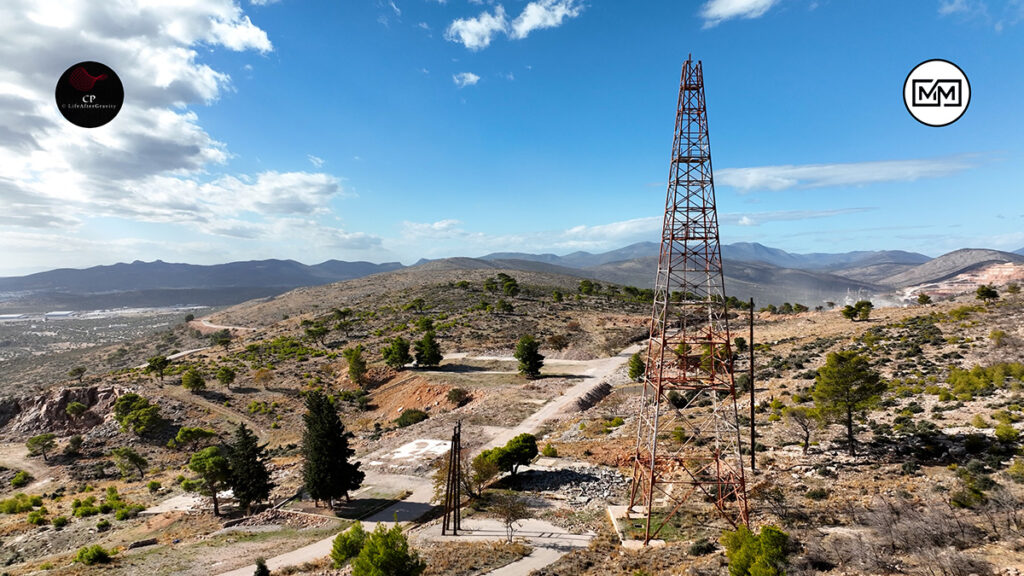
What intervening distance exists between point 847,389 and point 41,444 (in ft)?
244

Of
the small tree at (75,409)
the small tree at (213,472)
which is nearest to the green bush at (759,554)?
the small tree at (213,472)

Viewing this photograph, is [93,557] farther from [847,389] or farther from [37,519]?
[847,389]

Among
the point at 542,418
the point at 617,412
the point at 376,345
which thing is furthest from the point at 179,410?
the point at 617,412

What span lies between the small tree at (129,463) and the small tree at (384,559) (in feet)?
135

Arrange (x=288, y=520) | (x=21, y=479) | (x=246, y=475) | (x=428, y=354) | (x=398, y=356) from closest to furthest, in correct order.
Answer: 1. (x=288, y=520)
2. (x=246, y=475)
3. (x=21, y=479)
4. (x=428, y=354)
5. (x=398, y=356)

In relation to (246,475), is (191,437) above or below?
below

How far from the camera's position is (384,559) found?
1614 centimetres

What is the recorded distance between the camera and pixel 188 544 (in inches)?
1012

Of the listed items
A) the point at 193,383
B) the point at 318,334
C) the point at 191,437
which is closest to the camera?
the point at 191,437

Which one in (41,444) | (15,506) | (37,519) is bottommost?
(15,506)

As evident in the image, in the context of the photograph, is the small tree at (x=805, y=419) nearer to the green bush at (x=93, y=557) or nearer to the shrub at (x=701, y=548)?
the shrub at (x=701, y=548)

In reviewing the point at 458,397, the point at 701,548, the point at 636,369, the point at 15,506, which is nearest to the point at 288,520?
the point at 701,548

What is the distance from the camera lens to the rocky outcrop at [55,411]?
57438 mm

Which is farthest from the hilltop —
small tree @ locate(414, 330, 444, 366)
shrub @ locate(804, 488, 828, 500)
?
small tree @ locate(414, 330, 444, 366)
